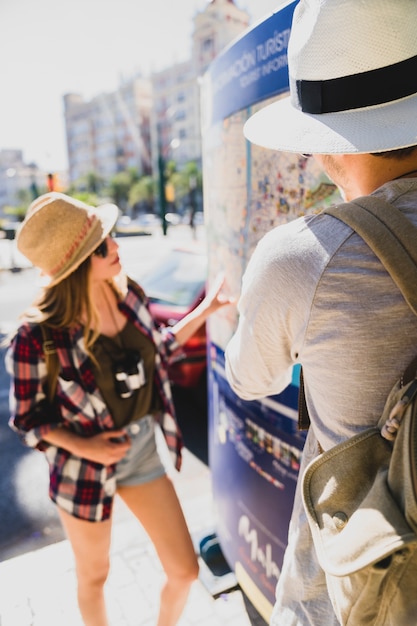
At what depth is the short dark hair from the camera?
86 centimetres

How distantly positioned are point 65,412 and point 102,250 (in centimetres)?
63

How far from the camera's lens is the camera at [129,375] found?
1835mm

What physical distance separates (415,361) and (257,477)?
1511 millimetres

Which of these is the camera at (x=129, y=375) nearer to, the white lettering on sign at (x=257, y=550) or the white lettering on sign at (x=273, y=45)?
the white lettering on sign at (x=257, y=550)

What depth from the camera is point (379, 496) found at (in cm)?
74

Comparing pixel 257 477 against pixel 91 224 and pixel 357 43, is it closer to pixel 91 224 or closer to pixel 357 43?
pixel 91 224

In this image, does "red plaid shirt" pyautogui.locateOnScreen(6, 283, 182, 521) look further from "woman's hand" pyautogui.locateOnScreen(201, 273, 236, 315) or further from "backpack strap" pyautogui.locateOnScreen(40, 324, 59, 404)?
"woman's hand" pyautogui.locateOnScreen(201, 273, 236, 315)

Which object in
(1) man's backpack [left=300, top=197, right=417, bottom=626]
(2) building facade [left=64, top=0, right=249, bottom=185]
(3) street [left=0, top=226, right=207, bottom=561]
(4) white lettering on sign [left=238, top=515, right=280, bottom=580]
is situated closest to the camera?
(1) man's backpack [left=300, top=197, right=417, bottom=626]

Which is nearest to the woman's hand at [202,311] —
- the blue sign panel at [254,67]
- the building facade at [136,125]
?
the blue sign panel at [254,67]

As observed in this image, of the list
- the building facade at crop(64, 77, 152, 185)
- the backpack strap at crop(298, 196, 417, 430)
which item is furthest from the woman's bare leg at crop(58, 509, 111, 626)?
the building facade at crop(64, 77, 152, 185)

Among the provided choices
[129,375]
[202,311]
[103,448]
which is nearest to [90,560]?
[103,448]

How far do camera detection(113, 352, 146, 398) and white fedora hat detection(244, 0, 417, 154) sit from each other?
1.17 m

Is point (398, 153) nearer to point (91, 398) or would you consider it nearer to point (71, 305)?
point (71, 305)

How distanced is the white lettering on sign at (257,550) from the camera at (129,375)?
906 millimetres
